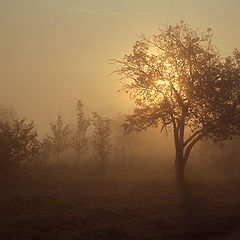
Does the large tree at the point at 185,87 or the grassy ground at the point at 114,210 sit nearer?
the grassy ground at the point at 114,210

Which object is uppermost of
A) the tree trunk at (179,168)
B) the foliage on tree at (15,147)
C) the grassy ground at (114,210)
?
the foliage on tree at (15,147)

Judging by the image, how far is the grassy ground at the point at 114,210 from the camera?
57.9ft

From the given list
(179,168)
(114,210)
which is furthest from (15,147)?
(114,210)

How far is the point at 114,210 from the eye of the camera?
22750mm

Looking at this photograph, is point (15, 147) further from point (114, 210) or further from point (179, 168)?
point (114, 210)

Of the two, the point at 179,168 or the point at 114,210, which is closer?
the point at 114,210

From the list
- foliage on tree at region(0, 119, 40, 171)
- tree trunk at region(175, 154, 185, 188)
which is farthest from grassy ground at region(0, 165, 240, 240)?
foliage on tree at region(0, 119, 40, 171)

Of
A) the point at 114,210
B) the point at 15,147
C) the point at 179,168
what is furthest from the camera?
the point at 15,147

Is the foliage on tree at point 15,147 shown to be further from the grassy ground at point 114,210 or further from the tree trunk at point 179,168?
the tree trunk at point 179,168

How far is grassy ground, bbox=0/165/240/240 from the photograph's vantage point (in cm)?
1766

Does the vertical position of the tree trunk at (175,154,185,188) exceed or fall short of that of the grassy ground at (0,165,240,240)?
it exceeds it

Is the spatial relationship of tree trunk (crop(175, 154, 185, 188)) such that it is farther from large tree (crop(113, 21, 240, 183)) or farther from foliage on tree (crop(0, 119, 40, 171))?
foliage on tree (crop(0, 119, 40, 171))

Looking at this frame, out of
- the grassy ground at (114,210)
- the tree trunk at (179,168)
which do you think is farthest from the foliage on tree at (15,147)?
the tree trunk at (179,168)

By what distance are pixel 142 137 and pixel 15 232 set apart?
216ft
